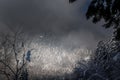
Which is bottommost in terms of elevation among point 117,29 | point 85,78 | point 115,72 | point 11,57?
point 117,29

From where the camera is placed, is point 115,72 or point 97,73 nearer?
point 115,72

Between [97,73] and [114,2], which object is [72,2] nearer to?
[114,2]

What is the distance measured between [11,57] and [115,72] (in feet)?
56.6

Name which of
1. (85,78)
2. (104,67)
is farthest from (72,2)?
(85,78)

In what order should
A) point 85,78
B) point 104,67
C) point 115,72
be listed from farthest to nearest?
point 85,78
point 104,67
point 115,72

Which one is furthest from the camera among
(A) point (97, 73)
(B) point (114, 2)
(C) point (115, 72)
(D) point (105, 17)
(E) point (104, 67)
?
(A) point (97, 73)

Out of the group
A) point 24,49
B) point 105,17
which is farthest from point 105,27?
point 24,49

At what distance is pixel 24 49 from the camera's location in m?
36.9

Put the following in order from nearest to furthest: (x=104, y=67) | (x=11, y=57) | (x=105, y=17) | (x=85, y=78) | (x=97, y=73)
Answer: (x=105, y=17) → (x=104, y=67) → (x=97, y=73) → (x=11, y=57) → (x=85, y=78)

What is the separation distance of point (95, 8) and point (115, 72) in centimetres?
1827

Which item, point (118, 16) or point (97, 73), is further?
point (97, 73)

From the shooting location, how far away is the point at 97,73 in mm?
30594

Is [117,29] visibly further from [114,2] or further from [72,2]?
[72,2]

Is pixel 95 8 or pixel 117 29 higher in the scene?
pixel 95 8
